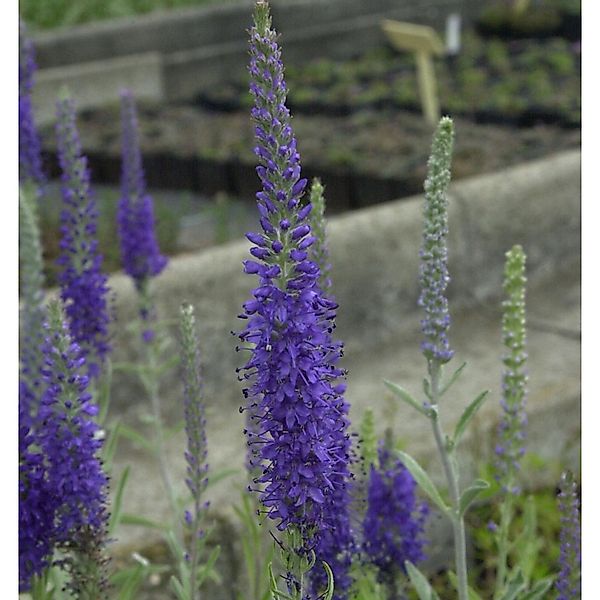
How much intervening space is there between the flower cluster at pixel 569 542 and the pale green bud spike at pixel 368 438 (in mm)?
468

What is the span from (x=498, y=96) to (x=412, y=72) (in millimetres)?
1130

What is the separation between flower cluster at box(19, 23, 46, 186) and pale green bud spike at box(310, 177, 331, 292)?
6.29 ft

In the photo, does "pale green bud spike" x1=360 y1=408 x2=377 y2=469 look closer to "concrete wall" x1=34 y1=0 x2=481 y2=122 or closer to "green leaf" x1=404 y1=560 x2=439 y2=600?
"green leaf" x1=404 y1=560 x2=439 y2=600

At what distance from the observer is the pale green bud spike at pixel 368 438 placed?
2.99 metres

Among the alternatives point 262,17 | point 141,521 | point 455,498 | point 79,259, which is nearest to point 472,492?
point 455,498

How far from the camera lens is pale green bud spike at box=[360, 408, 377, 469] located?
118 inches

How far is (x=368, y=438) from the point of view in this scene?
3.02 m

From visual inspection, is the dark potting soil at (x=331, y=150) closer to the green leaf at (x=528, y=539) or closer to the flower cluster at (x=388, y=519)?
the green leaf at (x=528, y=539)

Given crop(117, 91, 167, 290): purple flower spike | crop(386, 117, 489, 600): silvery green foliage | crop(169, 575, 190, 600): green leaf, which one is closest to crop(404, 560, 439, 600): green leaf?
crop(386, 117, 489, 600): silvery green foliage

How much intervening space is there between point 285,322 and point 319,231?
21.9 inches

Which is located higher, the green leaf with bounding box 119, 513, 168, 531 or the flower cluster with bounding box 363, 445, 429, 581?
the flower cluster with bounding box 363, 445, 429, 581

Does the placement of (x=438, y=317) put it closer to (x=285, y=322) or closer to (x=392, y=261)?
(x=285, y=322)
